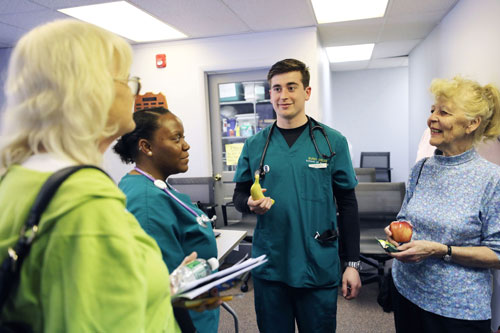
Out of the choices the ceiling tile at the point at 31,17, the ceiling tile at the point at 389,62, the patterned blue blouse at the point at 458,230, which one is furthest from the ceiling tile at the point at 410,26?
the ceiling tile at the point at 31,17

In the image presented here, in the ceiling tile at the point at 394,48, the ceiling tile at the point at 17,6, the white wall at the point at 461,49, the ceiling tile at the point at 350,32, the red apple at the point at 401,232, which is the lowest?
the red apple at the point at 401,232

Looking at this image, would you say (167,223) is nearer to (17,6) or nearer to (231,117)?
(17,6)

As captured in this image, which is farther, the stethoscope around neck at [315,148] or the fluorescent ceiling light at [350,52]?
the fluorescent ceiling light at [350,52]

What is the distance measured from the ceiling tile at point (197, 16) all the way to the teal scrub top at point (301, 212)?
1749 millimetres

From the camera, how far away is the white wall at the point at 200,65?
3346mm

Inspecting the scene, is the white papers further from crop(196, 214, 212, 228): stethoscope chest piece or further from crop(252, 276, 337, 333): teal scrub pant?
crop(252, 276, 337, 333): teal scrub pant

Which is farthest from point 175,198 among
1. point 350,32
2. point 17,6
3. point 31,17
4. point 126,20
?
Answer: point 350,32

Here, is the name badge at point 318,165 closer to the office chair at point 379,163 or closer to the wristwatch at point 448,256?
the wristwatch at point 448,256

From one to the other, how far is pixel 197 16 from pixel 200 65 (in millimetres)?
751

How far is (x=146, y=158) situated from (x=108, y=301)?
682mm

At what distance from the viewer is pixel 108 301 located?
485mm

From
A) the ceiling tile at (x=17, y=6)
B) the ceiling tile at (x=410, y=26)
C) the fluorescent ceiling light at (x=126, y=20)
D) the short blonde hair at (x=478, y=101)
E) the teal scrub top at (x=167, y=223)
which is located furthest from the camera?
the ceiling tile at (x=410, y=26)

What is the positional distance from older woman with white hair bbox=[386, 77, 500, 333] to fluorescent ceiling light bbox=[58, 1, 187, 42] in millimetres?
2468

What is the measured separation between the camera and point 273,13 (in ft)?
9.27
